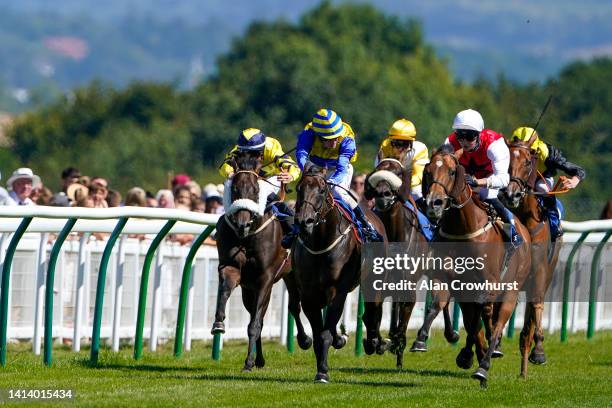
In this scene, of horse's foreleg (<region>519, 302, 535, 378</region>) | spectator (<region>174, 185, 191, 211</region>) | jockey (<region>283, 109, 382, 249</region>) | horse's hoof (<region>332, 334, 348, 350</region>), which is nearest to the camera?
horse's hoof (<region>332, 334, 348, 350</region>)

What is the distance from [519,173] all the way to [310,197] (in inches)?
86.2

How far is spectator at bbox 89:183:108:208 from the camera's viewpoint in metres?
15.9

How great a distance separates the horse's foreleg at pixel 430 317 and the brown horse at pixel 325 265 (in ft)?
2.03

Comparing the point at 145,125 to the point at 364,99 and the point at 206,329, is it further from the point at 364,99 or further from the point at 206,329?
the point at 206,329

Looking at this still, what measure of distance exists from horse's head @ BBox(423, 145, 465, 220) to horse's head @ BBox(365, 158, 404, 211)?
2.40ft

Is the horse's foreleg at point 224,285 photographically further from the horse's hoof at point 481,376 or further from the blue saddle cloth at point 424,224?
the horse's hoof at point 481,376

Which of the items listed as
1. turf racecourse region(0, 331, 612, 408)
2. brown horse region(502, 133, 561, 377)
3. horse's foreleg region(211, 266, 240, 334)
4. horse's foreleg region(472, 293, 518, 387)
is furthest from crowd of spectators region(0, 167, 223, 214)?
horse's foreleg region(472, 293, 518, 387)

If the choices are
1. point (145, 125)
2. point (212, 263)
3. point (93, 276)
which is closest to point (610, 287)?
point (212, 263)

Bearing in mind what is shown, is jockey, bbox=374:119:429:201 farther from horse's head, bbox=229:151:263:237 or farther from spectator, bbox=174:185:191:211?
spectator, bbox=174:185:191:211

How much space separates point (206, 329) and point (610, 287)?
4.83 metres

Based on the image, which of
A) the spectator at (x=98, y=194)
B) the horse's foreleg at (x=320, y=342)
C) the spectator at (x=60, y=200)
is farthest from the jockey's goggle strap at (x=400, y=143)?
the spectator at (x=60, y=200)

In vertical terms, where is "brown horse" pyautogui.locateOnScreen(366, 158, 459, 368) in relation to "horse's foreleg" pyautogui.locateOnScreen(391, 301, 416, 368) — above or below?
above

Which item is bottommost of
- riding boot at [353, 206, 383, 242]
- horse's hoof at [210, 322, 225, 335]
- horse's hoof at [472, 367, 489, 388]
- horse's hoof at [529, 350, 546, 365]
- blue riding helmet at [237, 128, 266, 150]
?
horse's hoof at [472, 367, 489, 388]

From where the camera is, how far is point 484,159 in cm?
1290
